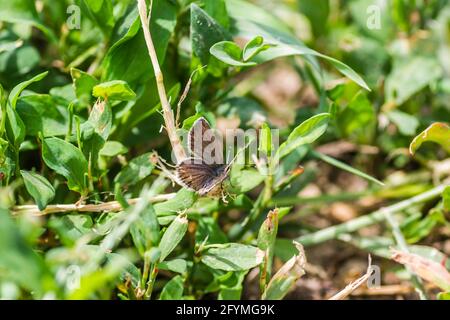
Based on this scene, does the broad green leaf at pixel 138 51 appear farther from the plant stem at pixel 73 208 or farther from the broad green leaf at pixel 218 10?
the plant stem at pixel 73 208

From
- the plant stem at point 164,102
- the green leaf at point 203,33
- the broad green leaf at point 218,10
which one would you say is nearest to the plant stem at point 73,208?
the plant stem at point 164,102

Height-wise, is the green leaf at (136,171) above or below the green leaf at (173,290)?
above

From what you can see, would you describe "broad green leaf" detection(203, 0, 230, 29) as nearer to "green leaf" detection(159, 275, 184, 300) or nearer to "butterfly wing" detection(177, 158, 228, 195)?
"butterfly wing" detection(177, 158, 228, 195)

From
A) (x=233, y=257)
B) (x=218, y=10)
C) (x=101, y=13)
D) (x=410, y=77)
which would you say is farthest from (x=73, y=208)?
(x=410, y=77)

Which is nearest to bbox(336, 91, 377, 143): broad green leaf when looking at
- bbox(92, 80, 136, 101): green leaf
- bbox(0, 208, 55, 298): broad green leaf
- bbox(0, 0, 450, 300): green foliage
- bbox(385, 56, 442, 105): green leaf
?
bbox(0, 0, 450, 300): green foliage
